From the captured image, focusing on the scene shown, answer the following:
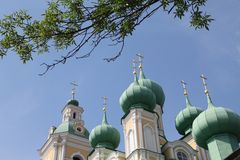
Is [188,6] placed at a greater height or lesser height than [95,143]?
lesser

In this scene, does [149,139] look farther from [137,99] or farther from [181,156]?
[181,156]

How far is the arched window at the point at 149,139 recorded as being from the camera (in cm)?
1995

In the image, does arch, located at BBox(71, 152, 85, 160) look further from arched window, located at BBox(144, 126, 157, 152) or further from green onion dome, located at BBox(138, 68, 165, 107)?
green onion dome, located at BBox(138, 68, 165, 107)

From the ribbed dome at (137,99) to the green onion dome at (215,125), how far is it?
4.10 m

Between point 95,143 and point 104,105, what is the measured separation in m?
4.69

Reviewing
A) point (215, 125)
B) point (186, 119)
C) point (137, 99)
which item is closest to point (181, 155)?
point (186, 119)

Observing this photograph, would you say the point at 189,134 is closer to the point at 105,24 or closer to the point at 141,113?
the point at 141,113

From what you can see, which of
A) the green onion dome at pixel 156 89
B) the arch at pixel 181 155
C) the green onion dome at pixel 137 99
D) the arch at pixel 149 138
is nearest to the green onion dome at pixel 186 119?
the green onion dome at pixel 156 89

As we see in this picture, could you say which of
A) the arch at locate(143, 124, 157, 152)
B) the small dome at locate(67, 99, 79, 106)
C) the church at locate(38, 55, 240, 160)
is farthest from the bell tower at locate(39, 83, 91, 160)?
the arch at locate(143, 124, 157, 152)

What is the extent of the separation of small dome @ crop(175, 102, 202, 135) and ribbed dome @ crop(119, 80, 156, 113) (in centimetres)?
363

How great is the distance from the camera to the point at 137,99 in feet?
71.5

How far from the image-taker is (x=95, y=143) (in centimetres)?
2325

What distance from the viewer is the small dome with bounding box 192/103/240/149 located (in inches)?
704

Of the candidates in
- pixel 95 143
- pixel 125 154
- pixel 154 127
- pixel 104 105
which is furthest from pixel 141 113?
pixel 104 105
